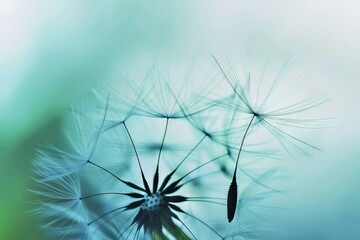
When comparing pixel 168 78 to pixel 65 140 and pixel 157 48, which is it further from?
pixel 65 140

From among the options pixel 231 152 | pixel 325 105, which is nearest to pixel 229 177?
Result: pixel 231 152

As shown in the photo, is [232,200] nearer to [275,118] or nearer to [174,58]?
[275,118]

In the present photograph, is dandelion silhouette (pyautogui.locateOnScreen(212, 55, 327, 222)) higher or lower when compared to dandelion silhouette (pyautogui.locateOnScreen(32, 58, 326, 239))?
higher

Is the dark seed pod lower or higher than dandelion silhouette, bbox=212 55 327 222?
lower

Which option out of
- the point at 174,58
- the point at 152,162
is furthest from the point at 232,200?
the point at 174,58
